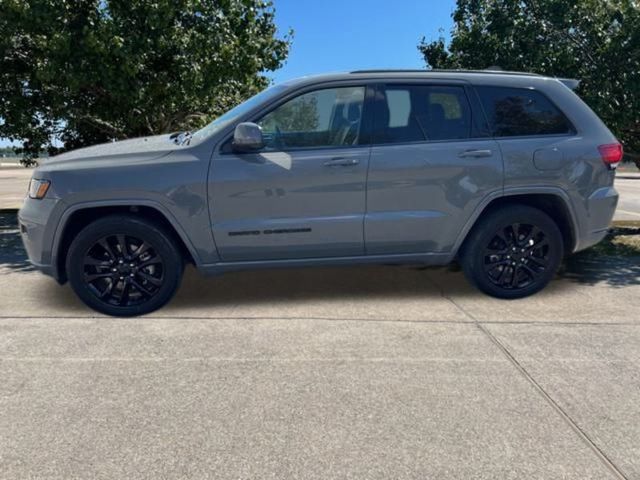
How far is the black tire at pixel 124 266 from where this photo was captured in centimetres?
394

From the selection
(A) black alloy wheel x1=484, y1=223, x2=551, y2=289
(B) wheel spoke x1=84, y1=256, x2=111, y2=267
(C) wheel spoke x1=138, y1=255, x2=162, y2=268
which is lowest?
(B) wheel spoke x1=84, y1=256, x2=111, y2=267

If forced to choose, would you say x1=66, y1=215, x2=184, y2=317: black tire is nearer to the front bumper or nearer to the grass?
the front bumper

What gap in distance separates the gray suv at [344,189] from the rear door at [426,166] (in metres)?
0.01

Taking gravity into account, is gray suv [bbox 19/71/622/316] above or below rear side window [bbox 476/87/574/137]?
below

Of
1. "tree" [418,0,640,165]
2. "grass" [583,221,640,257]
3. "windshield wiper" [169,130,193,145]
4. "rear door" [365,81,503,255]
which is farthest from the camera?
"tree" [418,0,640,165]

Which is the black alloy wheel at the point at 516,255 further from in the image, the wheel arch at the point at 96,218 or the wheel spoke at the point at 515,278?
the wheel arch at the point at 96,218

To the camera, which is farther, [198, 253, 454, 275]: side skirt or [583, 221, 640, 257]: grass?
[583, 221, 640, 257]: grass

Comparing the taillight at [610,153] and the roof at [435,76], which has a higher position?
the roof at [435,76]

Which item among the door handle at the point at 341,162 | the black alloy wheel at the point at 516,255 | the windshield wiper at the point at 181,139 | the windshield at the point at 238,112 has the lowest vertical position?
the black alloy wheel at the point at 516,255

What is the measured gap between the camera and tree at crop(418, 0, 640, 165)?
688 cm

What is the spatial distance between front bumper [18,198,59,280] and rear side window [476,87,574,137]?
12.3ft

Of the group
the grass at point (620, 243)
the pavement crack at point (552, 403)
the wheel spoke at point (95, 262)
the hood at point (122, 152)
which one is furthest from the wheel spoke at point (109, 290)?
the grass at point (620, 243)

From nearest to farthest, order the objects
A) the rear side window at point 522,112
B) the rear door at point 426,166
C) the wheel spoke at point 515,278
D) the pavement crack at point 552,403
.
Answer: the pavement crack at point 552,403
the rear door at point 426,166
the rear side window at point 522,112
the wheel spoke at point 515,278

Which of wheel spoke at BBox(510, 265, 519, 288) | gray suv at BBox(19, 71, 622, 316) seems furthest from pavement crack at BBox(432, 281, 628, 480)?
gray suv at BBox(19, 71, 622, 316)
